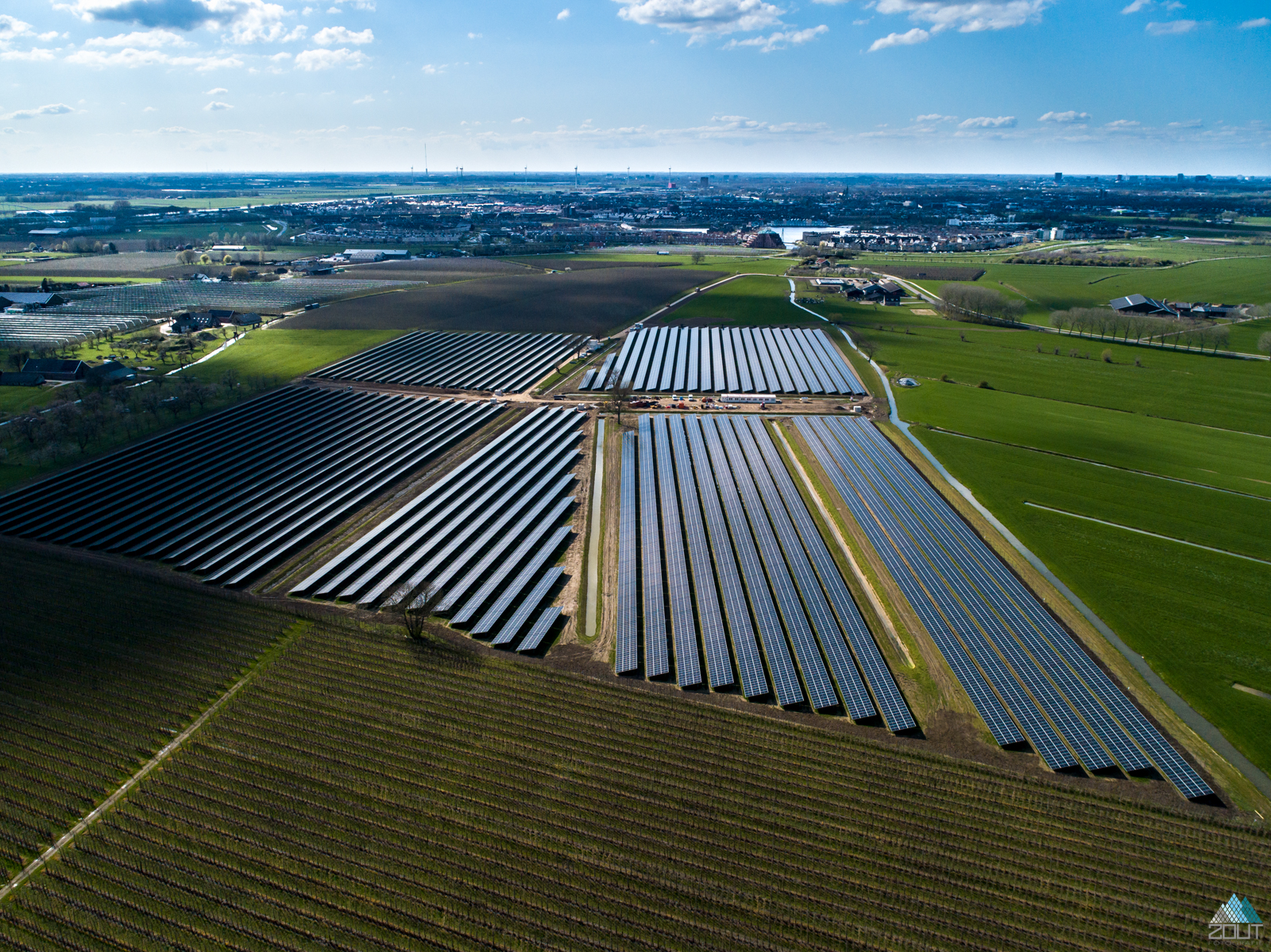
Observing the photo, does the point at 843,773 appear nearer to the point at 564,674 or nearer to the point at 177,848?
the point at 564,674

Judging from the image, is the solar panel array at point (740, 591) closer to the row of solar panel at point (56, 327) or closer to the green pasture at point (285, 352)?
the green pasture at point (285, 352)

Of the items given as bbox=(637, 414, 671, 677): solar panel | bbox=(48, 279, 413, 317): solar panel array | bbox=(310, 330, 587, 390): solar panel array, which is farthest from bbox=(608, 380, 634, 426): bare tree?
bbox=(48, 279, 413, 317): solar panel array

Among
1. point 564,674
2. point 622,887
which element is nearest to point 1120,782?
point 622,887

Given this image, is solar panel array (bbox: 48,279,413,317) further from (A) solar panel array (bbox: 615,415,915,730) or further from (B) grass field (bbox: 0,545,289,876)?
(A) solar panel array (bbox: 615,415,915,730)

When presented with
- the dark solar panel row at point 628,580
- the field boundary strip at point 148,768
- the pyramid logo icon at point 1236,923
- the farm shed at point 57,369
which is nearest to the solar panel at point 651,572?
the dark solar panel row at point 628,580

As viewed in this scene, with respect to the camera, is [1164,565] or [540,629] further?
[1164,565]

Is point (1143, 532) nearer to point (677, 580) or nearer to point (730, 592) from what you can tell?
point (730, 592)

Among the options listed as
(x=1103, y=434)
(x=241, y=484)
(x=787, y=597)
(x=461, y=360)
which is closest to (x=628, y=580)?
(x=787, y=597)
